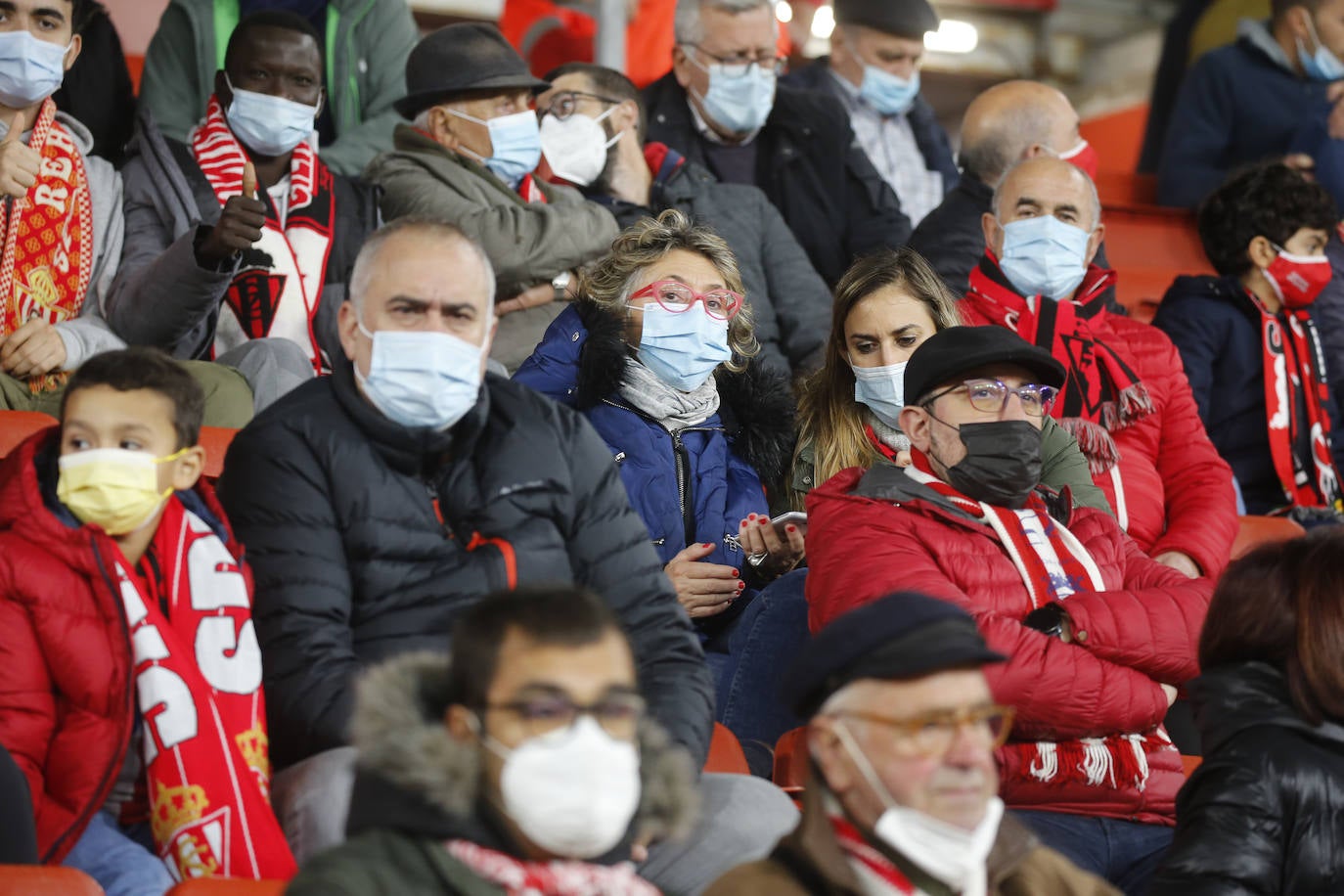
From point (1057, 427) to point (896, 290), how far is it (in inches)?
21.4

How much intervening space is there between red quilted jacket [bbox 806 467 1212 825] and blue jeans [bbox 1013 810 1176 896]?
34 mm

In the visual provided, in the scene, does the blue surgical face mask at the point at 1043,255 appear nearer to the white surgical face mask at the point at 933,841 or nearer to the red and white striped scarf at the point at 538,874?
the white surgical face mask at the point at 933,841

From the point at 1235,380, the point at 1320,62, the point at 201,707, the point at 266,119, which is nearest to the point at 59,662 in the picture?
the point at 201,707

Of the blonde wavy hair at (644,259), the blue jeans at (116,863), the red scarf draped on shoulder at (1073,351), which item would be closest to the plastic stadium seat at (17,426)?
the blue jeans at (116,863)

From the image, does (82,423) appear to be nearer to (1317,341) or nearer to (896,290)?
(896,290)

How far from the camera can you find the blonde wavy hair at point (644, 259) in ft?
14.8

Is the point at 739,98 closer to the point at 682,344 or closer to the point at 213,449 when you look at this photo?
the point at 682,344

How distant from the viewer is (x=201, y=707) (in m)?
2.91

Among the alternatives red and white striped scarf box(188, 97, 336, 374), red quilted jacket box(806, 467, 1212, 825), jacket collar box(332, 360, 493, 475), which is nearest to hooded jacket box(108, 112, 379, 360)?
red and white striped scarf box(188, 97, 336, 374)

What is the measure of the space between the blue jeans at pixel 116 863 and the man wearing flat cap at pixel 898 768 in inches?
38.6

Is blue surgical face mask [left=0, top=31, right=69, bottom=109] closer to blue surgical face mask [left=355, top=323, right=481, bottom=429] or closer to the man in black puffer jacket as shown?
the man in black puffer jacket

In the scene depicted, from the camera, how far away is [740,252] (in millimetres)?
5648

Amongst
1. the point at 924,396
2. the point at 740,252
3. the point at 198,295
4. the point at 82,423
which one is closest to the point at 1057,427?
the point at 924,396

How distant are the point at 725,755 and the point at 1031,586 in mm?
740
